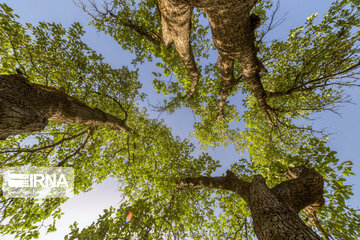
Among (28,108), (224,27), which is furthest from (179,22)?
(28,108)

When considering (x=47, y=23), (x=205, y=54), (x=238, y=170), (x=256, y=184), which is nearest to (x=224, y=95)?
(x=205, y=54)

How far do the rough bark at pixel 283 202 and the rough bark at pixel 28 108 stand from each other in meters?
5.29

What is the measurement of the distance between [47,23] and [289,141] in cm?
1296

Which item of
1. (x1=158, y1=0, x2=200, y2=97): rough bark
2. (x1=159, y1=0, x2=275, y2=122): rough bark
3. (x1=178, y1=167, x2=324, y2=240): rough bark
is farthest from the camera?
(x1=158, y1=0, x2=200, y2=97): rough bark

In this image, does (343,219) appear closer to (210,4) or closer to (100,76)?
(210,4)

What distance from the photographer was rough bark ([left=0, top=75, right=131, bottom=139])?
246 cm

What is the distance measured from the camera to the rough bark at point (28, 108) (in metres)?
2.46

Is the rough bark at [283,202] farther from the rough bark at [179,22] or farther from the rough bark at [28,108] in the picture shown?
the rough bark at [28,108]

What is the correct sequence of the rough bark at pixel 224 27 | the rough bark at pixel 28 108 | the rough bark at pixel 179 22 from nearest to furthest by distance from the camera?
the rough bark at pixel 28 108 < the rough bark at pixel 224 27 < the rough bark at pixel 179 22

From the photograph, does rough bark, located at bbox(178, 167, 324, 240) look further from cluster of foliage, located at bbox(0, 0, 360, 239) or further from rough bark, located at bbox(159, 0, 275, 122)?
rough bark, located at bbox(159, 0, 275, 122)

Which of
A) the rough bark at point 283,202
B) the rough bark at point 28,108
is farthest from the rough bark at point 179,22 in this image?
the rough bark at point 283,202

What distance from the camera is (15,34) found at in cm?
411

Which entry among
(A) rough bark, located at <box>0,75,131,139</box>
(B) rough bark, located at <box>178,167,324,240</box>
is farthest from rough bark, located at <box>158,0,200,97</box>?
(B) rough bark, located at <box>178,167,324,240</box>

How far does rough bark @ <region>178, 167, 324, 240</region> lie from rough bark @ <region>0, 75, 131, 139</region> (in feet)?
17.4
